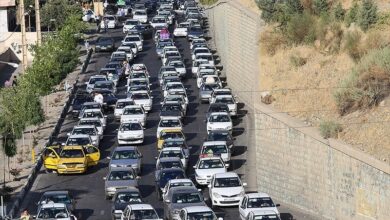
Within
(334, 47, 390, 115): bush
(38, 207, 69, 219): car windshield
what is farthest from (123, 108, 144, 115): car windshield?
(38, 207, 69, 219): car windshield

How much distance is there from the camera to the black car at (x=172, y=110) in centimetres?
6606

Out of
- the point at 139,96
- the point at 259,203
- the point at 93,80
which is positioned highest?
the point at 93,80

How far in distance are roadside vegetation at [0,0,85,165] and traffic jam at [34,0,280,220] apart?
2.26 meters

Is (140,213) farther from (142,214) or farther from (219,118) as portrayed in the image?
(219,118)

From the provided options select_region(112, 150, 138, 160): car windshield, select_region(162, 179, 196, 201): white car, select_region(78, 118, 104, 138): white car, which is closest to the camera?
select_region(162, 179, 196, 201): white car

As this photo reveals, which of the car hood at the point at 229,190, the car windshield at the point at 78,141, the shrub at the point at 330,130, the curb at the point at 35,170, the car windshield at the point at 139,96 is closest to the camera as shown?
the shrub at the point at 330,130

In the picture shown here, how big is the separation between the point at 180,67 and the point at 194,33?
17621mm

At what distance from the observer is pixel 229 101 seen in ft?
223

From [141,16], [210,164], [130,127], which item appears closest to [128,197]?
[210,164]

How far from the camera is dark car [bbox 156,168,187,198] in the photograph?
5119 cm

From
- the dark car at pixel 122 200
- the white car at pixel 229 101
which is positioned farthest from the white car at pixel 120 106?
the dark car at pixel 122 200

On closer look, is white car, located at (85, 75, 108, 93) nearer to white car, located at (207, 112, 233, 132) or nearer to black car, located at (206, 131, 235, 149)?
white car, located at (207, 112, 233, 132)

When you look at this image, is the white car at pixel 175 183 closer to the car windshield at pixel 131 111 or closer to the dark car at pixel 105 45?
the car windshield at pixel 131 111

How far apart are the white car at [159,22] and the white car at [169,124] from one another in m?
42.8
